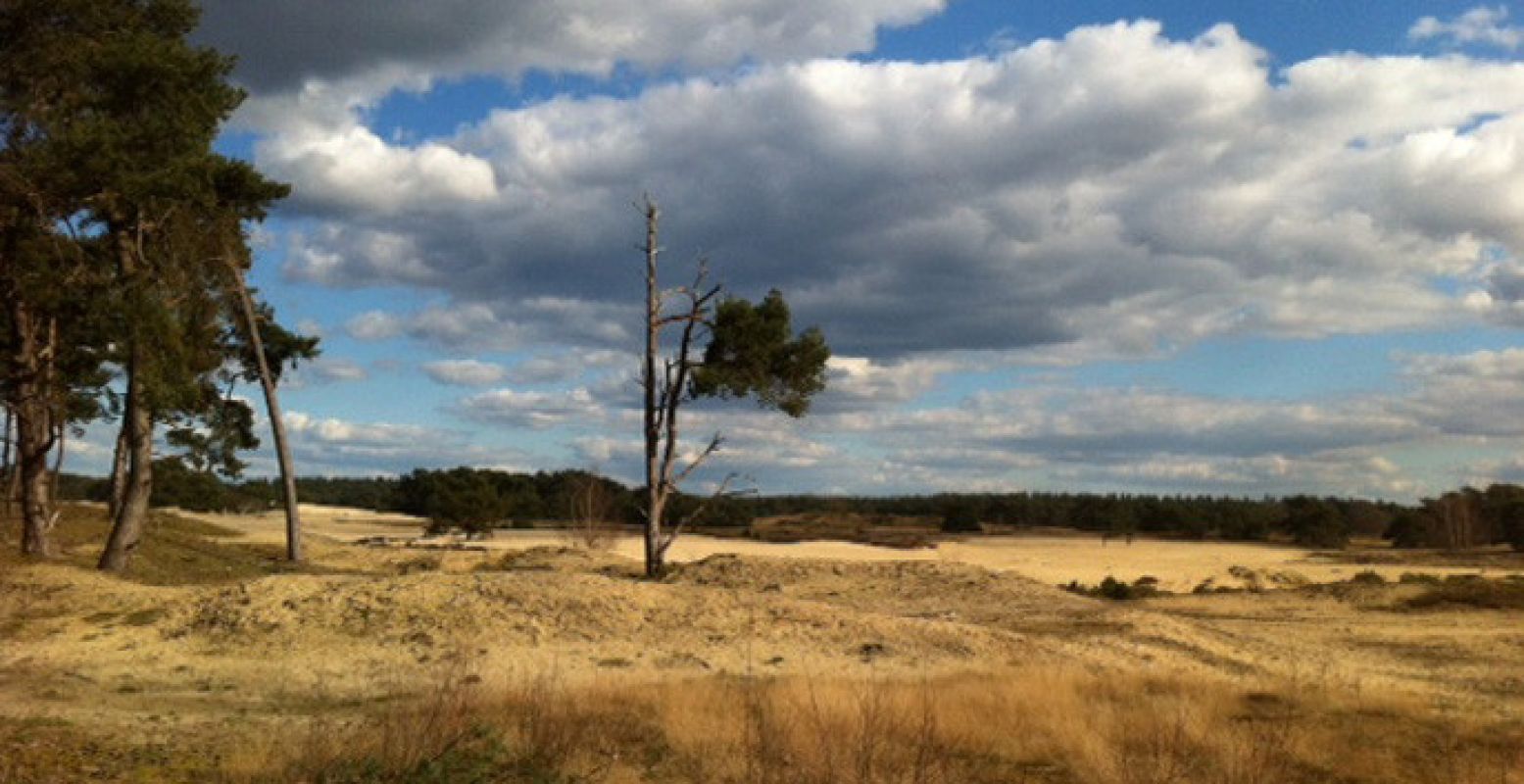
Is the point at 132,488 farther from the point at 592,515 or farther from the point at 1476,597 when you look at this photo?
the point at 1476,597

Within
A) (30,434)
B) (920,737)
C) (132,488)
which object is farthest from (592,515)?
(920,737)

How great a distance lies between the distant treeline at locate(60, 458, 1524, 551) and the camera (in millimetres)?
53500

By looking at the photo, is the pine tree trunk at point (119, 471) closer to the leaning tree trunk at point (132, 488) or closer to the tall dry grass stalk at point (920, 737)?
the leaning tree trunk at point (132, 488)

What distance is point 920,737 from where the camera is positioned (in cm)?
1075

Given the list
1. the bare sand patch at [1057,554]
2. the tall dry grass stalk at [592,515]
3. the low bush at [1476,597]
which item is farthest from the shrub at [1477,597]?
the tall dry grass stalk at [592,515]

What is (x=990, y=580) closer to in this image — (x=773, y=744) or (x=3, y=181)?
(x=773, y=744)

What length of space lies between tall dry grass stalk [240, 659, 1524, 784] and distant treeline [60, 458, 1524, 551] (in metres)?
29.5

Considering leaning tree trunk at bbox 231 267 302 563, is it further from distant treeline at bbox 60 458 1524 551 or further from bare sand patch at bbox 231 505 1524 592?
bare sand patch at bbox 231 505 1524 592

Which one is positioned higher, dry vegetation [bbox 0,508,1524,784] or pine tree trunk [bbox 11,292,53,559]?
pine tree trunk [bbox 11,292,53,559]

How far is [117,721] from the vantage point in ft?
40.0

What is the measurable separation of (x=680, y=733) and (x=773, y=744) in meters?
1.24

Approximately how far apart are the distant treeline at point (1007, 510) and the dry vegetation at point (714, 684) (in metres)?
19.9

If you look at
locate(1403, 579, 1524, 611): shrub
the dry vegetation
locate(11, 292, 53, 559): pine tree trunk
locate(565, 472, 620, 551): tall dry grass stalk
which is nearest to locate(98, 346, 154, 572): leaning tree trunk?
the dry vegetation

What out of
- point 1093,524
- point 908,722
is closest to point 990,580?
point 908,722
